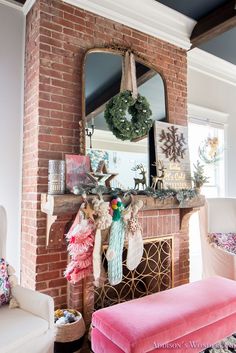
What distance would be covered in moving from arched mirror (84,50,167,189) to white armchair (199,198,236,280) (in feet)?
3.53

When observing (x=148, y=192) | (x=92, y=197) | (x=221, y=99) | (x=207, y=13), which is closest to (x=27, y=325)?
(x=92, y=197)

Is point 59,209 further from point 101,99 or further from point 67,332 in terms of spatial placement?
point 101,99

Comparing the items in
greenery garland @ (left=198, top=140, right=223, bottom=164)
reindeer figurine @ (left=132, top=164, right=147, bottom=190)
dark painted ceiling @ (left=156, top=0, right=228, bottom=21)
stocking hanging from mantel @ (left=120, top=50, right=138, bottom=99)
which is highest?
dark painted ceiling @ (left=156, top=0, right=228, bottom=21)

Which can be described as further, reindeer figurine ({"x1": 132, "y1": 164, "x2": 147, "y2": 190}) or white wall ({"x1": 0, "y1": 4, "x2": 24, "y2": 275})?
reindeer figurine ({"x1": 132, "y1": 164, "x2": 147, "y2": 190})

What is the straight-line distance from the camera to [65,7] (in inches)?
95.1

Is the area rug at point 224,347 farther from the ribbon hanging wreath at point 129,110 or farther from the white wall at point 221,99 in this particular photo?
the white wall at point 221,99

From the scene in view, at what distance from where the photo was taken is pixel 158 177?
108 inches

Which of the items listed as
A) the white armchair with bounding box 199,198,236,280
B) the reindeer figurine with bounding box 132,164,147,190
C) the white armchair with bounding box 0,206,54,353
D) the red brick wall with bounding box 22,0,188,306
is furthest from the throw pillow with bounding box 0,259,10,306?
the white armchair with bounding box 199,198,236,280

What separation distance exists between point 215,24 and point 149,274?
8.89 feet

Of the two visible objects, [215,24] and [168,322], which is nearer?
[168,322]

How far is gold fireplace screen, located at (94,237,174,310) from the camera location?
2.76 meters

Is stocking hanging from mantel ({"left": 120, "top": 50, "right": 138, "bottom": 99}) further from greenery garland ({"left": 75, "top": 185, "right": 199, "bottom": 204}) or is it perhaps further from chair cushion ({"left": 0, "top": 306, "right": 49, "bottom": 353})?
chair cushion ({"left": 0, "top": 306, "right": 49, "bottom": 353})

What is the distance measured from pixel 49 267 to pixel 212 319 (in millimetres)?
1303

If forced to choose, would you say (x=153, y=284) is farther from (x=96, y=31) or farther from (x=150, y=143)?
(x=96, y=31)
